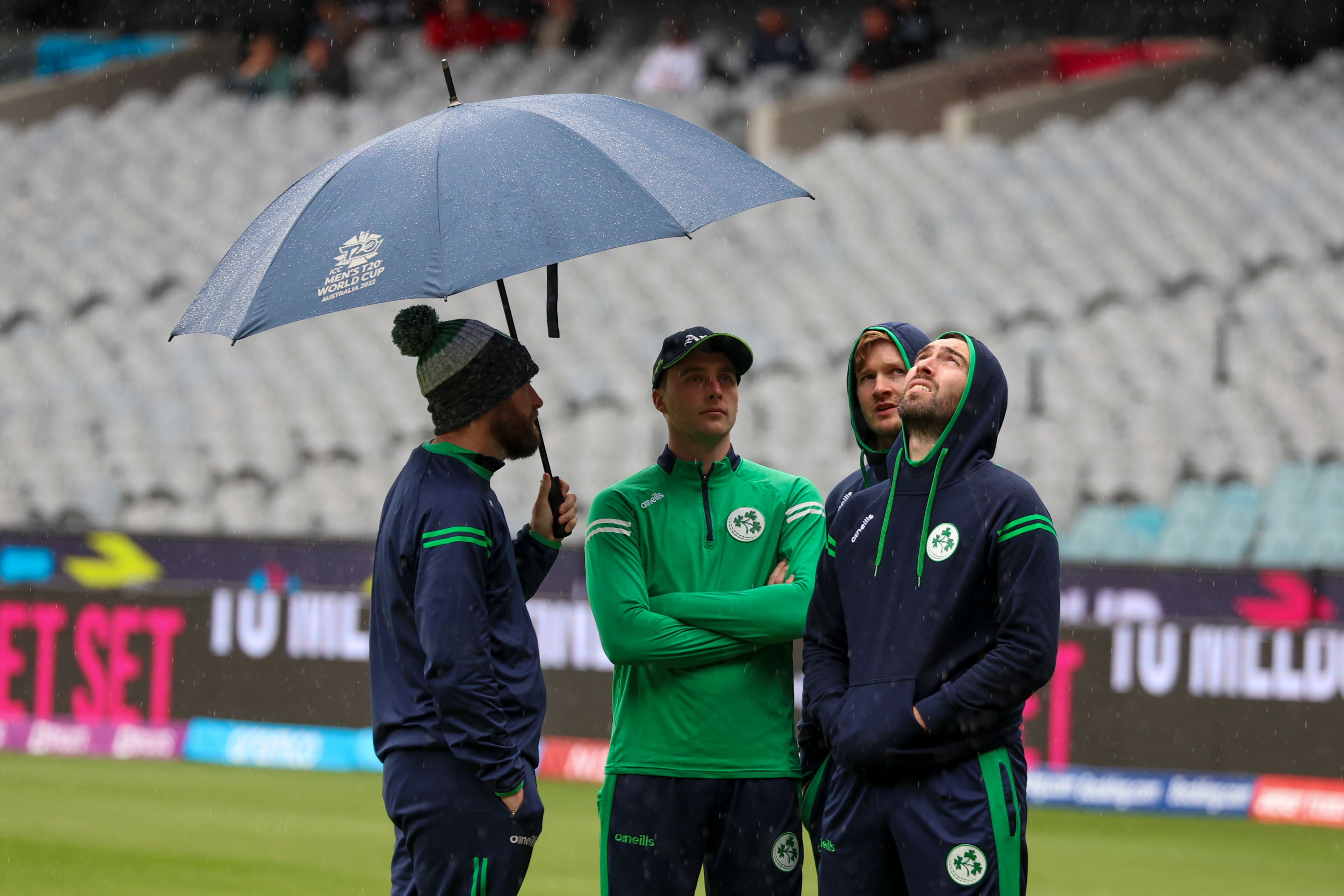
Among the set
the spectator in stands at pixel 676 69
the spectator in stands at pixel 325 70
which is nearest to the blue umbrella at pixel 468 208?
the spectator in stands at pixel 676 69

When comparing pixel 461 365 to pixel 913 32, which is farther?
pixel 913 32

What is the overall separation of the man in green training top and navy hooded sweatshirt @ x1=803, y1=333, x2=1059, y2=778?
405 millimetres

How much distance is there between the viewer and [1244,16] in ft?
57.8

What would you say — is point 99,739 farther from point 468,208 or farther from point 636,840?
point 468,208

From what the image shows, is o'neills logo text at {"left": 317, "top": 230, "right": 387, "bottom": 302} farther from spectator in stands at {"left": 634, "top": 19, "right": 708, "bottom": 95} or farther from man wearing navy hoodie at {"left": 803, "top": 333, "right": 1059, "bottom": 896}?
spectator in stands at {"left": 634, "top": 19, "right": 708, "bottom": 95}

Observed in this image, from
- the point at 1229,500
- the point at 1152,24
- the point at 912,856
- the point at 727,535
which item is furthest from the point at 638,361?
the point at 912,856

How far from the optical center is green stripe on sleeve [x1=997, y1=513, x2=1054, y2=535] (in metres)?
3.29

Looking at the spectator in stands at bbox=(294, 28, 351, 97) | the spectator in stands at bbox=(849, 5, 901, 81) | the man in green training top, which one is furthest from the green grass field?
the spectator in stands at bbox=(294, 28, 351, 97)

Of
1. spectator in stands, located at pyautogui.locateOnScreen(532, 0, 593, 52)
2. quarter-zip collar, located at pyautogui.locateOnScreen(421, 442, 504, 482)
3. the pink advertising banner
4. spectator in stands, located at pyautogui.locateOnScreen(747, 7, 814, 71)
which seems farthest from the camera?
spectator in stands, located at pyautogui.locateOnScreen(532, 0, 593, 52)

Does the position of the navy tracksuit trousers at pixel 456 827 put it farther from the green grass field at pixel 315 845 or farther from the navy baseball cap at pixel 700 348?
the green grass field at pixel 315 845

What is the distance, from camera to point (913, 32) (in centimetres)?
1667

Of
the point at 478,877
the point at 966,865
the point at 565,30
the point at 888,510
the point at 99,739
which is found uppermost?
the point at 565,30

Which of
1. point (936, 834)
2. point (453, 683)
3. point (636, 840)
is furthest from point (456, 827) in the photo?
point (936, 834)

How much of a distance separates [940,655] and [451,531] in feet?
3.72
